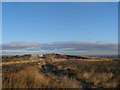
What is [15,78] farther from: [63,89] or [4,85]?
[63,89]

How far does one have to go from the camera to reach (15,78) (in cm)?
926

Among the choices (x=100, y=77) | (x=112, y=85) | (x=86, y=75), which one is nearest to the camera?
(x=112, y=85)

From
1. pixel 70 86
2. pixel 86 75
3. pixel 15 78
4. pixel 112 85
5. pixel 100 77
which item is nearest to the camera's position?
pixel 70 86

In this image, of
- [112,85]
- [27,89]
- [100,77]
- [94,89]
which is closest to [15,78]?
[27,89]

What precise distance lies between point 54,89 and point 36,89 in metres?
0.72

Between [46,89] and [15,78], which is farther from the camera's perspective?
[15,78]

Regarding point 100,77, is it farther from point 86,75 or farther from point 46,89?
point 46,89

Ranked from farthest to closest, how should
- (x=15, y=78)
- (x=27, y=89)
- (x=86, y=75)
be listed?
(x=86, y=75)
(x=15, y=78)
(x=27, y=89)

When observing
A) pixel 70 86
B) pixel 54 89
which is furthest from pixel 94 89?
pixel 54 89

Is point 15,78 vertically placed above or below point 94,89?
above

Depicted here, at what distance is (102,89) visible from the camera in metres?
9.36

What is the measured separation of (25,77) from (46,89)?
206cm

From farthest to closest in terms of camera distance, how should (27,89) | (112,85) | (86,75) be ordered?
(86,75) < (112,85) < (27,89)

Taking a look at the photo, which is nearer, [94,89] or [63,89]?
[63,89]
